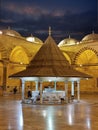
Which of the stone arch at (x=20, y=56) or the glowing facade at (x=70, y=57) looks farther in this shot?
the stone arch at (x=20, y=56)

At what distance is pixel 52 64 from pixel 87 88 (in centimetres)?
1527

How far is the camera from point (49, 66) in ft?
62.3

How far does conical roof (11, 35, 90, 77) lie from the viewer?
719 inches

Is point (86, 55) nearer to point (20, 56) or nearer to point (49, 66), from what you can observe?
point (20, 56)

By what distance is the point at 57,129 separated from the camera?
8.51 meters

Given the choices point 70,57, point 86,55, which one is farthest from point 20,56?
point 86,55

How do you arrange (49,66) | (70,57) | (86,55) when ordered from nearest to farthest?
(49,66) → (70,57) → (86,55)

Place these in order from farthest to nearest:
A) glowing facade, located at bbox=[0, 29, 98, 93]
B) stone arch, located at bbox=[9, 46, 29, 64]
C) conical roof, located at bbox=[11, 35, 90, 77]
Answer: stone arch, located at bbox=[9, 46, 29, 64], glowing facade, located at bbox=[0, 29, 98, 93], conical roof, located at bbox=[11, 35, 90, 77]

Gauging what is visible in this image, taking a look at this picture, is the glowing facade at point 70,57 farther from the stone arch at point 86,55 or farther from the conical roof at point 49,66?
the conical roof at point 49,66

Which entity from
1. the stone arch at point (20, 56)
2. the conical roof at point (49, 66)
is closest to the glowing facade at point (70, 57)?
the stone arch at point (20, 56)

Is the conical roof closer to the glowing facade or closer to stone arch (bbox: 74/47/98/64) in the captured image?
the glowing facade

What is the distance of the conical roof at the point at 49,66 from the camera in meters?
18.3

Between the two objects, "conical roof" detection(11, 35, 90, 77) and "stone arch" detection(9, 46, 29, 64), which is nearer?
"conical roof" detection(11, 35, 90, 77)

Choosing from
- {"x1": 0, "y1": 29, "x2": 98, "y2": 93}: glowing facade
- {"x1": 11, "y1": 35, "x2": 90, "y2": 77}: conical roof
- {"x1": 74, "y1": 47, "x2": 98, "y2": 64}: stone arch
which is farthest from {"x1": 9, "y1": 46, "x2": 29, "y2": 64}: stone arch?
{"x1": 11, "y1": 35, "x2": 90, "y2": 77}: conical roof
